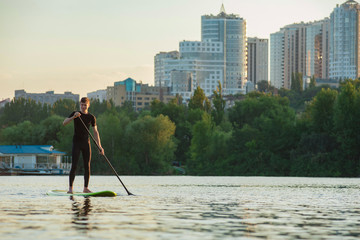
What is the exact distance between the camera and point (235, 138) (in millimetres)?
86438

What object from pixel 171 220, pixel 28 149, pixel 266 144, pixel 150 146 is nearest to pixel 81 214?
pixel 171 220

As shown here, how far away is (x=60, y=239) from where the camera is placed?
956 cm

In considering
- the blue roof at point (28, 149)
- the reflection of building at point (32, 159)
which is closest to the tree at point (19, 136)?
the reflection of building at point (32, 159)

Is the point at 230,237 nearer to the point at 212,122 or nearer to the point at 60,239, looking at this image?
the point at 60,239

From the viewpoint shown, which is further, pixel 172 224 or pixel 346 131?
pixel 346 131

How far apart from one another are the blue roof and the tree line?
241 cm

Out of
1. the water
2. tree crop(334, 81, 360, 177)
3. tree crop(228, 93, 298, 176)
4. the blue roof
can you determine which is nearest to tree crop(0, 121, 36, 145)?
the blue roof

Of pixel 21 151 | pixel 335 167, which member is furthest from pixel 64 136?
pixel 335 167

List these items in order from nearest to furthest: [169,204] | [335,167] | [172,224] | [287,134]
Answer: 1. [172,224]
2. [169,204]
3. [335,167]
4. [287,134]

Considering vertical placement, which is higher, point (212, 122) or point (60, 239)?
point (212, 122)

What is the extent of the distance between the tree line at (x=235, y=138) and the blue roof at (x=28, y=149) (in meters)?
2.41

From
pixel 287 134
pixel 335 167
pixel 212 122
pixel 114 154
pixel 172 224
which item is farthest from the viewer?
pixel 212 122

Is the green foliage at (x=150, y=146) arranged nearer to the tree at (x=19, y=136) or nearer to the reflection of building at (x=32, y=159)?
the reflection of building at (x=32, y=159)

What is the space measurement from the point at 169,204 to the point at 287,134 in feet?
217
